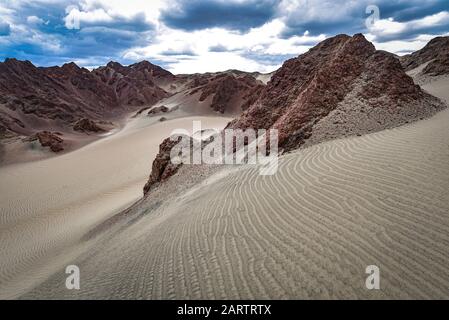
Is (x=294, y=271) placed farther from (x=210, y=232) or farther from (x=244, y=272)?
(x=210, y=232)

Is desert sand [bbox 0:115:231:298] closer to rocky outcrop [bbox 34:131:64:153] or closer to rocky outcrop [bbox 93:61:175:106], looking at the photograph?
rocky outcrop [bbox 34:131:64:153]

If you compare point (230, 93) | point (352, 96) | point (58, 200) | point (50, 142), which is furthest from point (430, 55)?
point (50, 142)

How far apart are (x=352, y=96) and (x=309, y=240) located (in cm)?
856

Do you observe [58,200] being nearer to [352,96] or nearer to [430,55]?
[352,96]

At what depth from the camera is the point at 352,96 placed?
11.3 meters

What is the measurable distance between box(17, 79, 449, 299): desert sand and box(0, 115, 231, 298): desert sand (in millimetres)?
4357

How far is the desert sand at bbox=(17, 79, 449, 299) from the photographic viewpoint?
3223mm

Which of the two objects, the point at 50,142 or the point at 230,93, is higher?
the point at 230,93

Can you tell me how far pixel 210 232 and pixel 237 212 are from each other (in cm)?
82

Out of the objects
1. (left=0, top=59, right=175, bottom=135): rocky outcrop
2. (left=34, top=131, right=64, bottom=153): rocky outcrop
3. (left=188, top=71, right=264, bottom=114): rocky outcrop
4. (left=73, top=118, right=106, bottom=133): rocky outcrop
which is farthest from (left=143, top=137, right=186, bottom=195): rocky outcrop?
(left=73, top=118, right=106, bottom=133): rocky outcrop

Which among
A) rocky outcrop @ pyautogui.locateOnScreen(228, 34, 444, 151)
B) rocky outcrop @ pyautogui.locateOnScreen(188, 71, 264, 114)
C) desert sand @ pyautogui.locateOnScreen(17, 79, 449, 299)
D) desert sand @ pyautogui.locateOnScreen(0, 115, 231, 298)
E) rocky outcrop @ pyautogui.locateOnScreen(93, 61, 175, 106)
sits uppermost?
rocky outcrop @ pyautogui.locateOnScreen(93, 61, 175, 106)

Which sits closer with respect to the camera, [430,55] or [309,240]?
[309,240]

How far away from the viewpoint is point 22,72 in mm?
70375

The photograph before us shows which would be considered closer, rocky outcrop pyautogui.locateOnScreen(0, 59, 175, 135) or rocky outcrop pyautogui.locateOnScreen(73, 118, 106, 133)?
rocky outcrop pyautogui.locateOnScreen(73, 118, 106, 133)
